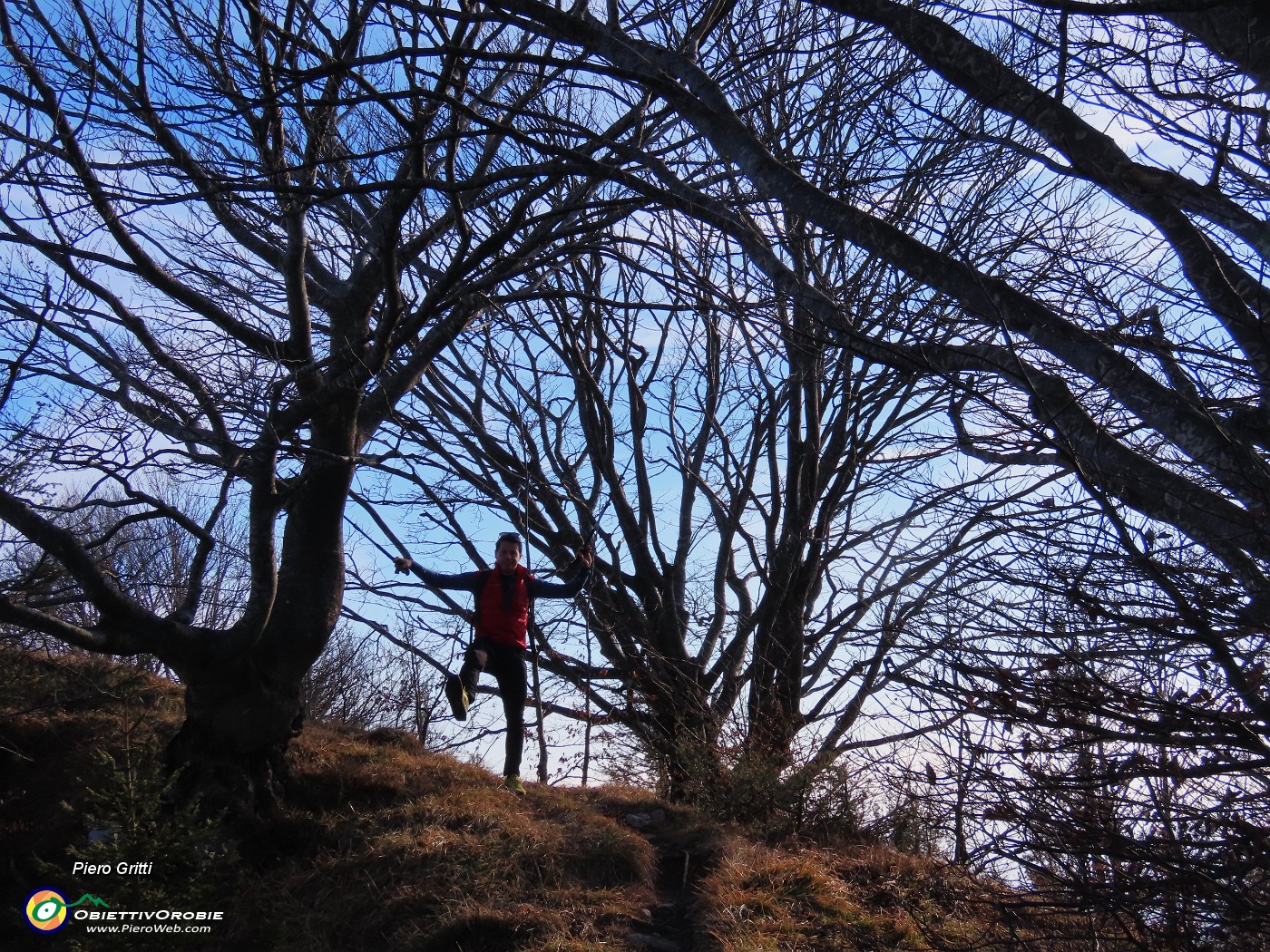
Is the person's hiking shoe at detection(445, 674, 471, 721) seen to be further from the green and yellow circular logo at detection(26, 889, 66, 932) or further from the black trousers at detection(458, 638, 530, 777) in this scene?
the green and yellow circular logo at detection(26, 889, 66, 932)

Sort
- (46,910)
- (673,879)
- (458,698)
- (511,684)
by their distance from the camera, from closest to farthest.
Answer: (46,910), (673,879), (458,698), (511,684)

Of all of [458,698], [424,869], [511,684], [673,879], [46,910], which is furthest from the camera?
[511,684]

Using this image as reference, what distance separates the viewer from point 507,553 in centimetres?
686

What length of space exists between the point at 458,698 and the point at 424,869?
1.38 meters

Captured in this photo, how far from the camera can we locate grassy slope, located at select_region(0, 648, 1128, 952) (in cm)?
452

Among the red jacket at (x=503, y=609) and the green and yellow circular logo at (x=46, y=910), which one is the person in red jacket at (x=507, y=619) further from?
the green and yellow circular logo at (x=46, y=910)

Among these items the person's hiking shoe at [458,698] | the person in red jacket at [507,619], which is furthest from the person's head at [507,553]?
the person's hiking shoe at [458,698]

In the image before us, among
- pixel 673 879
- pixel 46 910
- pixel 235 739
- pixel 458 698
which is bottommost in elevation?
pixel 46 910

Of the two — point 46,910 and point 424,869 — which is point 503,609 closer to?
point 424,869

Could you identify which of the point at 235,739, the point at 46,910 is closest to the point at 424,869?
the point at 235,739

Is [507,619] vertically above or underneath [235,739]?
above

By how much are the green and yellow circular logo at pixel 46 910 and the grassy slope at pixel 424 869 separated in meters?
0.07

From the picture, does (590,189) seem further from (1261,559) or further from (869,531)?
(869,531)

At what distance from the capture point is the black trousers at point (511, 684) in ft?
22.0
